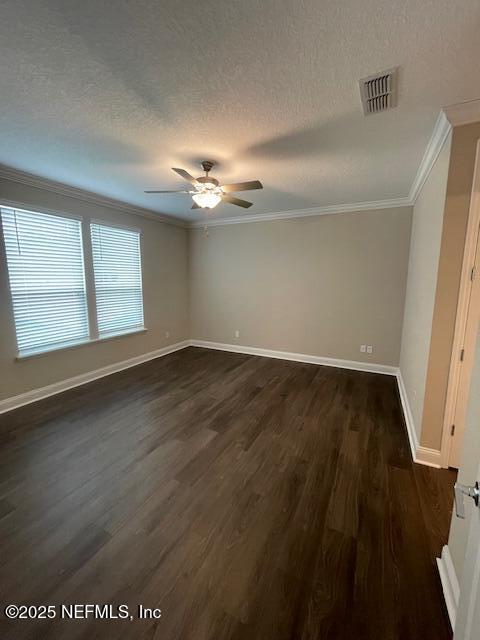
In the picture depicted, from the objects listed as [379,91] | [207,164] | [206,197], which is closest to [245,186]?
[206,197]

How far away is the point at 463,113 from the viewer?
1706 millimetres

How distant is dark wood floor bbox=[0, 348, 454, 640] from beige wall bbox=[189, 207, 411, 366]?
1.55 m

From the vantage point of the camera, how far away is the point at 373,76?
1.47 meters

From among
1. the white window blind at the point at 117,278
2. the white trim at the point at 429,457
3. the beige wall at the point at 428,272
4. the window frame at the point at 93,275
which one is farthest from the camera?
the white window blind at the point at 117,278

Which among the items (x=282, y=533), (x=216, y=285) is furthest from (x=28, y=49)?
(x=216, y=285)

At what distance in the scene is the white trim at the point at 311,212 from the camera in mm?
3830

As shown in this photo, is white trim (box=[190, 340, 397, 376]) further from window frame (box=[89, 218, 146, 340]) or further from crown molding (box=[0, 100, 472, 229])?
crown molding (box=[0, 100, 472, 229])

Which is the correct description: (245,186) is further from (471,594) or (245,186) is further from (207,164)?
(471,594)

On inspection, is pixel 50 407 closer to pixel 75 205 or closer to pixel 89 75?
pixel 75 205

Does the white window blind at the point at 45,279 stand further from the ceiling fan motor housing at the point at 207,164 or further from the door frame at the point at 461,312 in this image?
the door frame at the point at 461,312

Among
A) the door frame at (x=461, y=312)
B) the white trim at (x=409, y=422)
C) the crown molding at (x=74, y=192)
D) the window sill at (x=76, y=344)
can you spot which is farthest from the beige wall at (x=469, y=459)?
the crown molding at (x=74, y=192)

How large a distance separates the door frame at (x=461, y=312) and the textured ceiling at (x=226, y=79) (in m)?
0.63

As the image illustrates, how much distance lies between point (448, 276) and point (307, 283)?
2.70 meters

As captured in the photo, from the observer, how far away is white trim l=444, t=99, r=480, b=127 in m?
1.67
